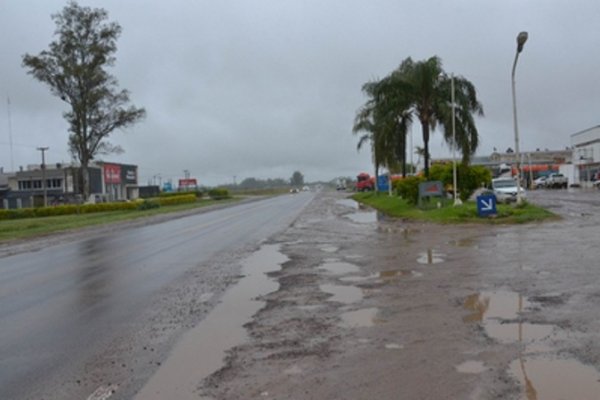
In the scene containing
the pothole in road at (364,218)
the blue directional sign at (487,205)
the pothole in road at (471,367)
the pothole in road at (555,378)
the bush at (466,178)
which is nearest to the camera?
the pothole in road at (555,378)

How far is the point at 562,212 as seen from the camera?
27703mm

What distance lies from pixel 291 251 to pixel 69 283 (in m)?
6.53

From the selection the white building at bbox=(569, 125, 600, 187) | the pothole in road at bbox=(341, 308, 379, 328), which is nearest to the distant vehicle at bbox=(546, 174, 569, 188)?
the white building at bbox=(569, 125, 600, 187)

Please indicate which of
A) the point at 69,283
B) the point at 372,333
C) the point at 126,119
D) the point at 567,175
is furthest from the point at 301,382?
the point at 567,175

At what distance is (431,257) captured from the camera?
15000 millimetres

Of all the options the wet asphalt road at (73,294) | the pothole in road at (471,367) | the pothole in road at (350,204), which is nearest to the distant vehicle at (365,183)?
the pothole in road at (350,204)

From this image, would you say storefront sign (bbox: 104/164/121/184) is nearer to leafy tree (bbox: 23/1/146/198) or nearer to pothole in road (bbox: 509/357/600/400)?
leafy tree (bbox: 23/1/146/198)

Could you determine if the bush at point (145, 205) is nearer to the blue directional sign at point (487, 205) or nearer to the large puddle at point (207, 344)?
the blue directional sign at point (487, 205)

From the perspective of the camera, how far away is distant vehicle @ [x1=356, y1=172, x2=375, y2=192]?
94706 mm

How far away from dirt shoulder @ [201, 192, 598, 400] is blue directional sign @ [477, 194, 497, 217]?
36.1 ft

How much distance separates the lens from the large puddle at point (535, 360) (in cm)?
555

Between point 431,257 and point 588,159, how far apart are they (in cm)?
6314

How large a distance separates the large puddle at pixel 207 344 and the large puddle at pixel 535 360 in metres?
2.98

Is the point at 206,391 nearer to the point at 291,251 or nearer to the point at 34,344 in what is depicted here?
the point at 34,344
